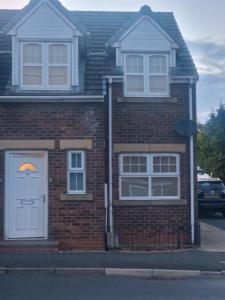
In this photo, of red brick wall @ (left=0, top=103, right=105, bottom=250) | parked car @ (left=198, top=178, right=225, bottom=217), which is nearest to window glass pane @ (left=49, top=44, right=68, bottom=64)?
red brick wall @ (left=0, top=103, right=105, bottom=250)

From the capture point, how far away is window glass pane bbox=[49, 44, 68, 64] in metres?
16.0

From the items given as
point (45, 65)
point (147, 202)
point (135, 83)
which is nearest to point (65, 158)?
point (45, 65)

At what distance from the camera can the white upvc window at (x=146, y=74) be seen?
16.8m

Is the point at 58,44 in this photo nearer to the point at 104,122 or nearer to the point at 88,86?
the point at 88,86

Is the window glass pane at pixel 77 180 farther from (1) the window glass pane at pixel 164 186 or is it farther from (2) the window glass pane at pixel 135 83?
(2) the window glass pane at pixel 135 83

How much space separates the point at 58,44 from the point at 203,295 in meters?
Result: 8.80

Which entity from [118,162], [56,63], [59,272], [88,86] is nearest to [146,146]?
[118,162]

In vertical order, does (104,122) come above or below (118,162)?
above

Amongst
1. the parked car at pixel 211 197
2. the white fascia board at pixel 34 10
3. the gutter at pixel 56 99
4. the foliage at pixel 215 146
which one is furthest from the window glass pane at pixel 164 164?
the foliage at pixel 215 146

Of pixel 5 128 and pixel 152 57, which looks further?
pixel 152 57

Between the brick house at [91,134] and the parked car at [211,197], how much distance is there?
7697mm

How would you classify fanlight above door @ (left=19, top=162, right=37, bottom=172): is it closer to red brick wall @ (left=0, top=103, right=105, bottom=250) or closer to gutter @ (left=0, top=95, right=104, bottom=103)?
red brick wall @ (left=0, top=103, right=105, bottom=250)

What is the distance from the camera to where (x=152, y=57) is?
667 inches

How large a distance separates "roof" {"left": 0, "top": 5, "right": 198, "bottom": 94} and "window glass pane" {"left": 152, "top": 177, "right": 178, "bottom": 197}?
10.2 ft
